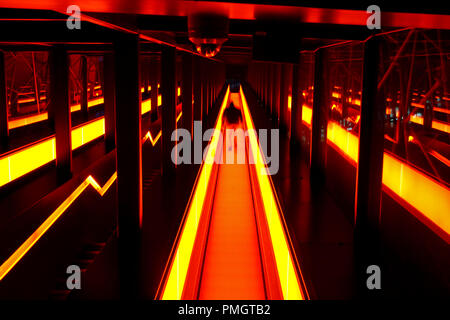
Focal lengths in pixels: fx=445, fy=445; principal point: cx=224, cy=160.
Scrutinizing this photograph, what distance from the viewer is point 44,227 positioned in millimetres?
4926

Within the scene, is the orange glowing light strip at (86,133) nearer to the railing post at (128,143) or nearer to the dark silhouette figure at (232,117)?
the railing post at (128,143)

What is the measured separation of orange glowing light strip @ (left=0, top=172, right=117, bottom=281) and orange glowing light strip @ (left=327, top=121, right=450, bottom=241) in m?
4.10

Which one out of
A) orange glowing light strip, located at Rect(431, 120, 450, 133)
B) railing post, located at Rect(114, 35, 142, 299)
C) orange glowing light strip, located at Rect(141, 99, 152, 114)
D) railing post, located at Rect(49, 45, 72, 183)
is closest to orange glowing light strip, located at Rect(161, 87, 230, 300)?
railing post, located at Rect(114, 35, 142, 299)

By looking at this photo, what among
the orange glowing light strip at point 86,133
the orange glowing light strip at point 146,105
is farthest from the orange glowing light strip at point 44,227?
the orange glowing light strip at point 146,105

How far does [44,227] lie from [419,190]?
4696mm

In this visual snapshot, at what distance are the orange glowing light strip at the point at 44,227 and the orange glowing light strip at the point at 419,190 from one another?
410 centimetres

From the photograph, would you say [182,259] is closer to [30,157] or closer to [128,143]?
[128,143]

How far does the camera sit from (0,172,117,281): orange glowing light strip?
12.9 feet

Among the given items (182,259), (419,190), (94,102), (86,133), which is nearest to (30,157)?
(86,133)

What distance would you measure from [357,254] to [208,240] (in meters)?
3.64

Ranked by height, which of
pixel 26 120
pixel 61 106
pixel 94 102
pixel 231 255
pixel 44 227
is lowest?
pixel 231 255

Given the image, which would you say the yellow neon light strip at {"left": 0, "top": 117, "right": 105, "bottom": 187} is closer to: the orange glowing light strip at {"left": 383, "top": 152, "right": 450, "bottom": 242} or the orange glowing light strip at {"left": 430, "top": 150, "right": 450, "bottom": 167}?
the orange glowing light strip at {"left": 383, "top": 152, "right": 450, "bottom": 242}

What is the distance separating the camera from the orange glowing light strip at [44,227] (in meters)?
3.92

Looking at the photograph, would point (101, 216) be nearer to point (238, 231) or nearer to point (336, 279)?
point (238, 231)
